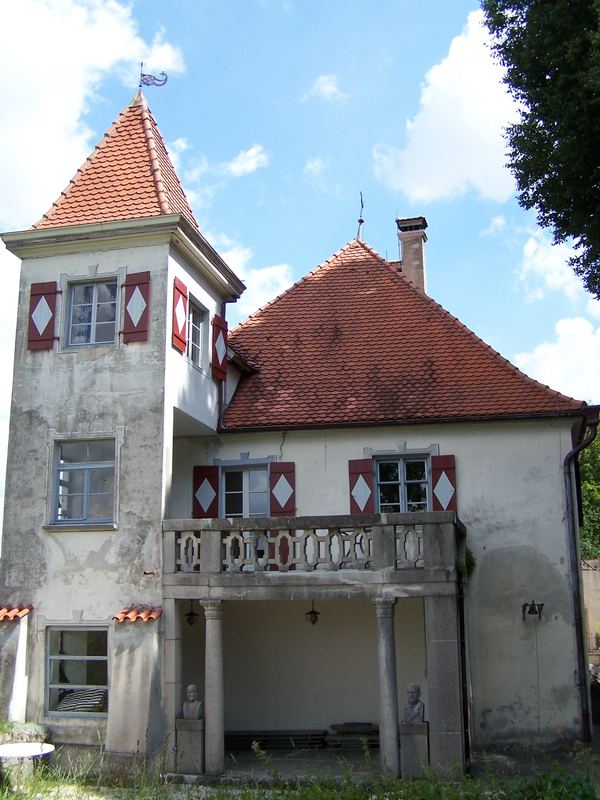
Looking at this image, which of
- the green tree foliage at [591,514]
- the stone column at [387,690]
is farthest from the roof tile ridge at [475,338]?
the green tree foliage at [591,514]

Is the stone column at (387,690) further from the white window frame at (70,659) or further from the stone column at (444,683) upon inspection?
the white window frame at (70,659)

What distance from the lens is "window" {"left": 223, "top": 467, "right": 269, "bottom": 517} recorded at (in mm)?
A: 15797

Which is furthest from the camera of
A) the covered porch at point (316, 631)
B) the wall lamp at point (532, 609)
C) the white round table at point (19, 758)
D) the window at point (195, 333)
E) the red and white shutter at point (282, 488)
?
the red and white shutter at point (282, 488)

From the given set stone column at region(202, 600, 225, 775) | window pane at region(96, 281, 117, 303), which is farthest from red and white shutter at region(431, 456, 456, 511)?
window pane at region(96, 281, 117, 303)

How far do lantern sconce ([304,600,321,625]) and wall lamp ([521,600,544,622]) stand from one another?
339 cm

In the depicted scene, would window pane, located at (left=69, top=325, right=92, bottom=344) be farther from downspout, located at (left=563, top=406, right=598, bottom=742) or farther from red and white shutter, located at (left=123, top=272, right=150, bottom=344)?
downspout, located at (left=563, top=406, right=598, bottom=742)

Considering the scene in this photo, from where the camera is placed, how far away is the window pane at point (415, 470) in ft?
50.7

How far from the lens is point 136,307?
548 inches

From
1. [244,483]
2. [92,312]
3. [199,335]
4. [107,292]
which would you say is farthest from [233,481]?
[107,292]

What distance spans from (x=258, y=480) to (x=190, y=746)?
16.2 ft

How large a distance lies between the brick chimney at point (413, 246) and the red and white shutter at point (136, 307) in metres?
7.93

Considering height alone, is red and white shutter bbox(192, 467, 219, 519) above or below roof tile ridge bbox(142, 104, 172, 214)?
below

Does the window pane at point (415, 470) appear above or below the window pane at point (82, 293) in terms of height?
below

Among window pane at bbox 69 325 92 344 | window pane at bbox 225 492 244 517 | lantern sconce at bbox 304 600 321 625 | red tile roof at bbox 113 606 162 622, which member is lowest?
lantern sconce at bbox 304 600 321 625
